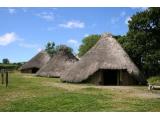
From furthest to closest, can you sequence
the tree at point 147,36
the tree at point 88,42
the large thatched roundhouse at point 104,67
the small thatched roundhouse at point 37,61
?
the tree at point 88,42 → the small thatched roundhouse at point 37,61 → the tree at point 147,36 → the large thatched roundhouse at point 104,67

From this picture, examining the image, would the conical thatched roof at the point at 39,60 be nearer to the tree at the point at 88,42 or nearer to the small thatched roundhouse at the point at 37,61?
the small thatched roundhouse at the point at 37,61

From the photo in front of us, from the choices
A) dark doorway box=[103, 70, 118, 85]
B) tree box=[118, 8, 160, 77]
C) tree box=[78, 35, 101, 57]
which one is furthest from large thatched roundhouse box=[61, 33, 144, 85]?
tree box=[78, 35, 101, 57]

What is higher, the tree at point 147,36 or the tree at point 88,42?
the tree at point 88,42

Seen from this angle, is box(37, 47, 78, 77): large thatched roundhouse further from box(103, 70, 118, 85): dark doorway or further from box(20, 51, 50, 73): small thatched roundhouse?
box(20, 51, 50, 73): small thatched roundhouse

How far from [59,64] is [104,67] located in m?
12.0

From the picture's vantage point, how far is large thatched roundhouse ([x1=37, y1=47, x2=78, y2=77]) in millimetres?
33584

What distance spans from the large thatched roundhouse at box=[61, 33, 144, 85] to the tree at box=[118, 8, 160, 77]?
4.12 feet

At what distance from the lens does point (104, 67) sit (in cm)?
2241

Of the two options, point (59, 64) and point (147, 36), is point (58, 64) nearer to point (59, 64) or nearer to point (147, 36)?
point (59, 64)

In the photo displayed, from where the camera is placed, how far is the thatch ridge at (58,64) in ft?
110

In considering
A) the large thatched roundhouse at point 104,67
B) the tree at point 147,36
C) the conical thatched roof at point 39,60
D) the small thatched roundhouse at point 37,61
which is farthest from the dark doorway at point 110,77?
the conical thatched roof at point 39,60

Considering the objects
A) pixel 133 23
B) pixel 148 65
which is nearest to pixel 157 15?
pixel 133 23

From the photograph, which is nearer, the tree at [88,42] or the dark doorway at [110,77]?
the dark doorway at [110,77]

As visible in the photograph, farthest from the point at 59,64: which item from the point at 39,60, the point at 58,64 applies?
the point at 39,60
